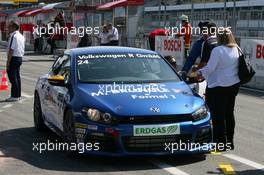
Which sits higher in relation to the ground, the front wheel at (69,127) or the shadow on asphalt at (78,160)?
the front wheel at (69,127)

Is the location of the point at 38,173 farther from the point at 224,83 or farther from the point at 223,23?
the point at 223,23

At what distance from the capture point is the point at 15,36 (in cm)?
1302

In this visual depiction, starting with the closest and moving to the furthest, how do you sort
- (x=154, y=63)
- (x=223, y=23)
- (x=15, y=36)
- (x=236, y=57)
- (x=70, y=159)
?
(x=70, y=159) → (x=236, y=57) → (x=154, y=63) → (x=15, y=36) → (x=223, y=23)

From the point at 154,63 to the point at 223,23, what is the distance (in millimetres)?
17597

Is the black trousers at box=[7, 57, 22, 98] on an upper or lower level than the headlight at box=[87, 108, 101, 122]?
lower

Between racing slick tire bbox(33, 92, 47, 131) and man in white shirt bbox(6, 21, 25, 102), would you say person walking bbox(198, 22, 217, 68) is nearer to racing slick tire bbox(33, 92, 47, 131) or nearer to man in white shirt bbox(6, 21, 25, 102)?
racing slick tire bbox(33, 92, 47, 131)

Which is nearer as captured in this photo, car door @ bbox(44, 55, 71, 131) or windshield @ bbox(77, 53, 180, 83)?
car door @ bbox(44, 55, 71, 131)

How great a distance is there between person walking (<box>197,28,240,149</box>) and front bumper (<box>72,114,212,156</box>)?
884 mm

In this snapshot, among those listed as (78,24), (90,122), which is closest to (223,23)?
(78,24)

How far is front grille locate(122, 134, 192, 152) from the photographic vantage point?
6.66 metres

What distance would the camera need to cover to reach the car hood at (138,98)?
679 centimetres

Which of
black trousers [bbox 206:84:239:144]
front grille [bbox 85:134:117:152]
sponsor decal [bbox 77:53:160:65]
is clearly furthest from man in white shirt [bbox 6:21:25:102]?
front grille [bbox 85:134:117:152]

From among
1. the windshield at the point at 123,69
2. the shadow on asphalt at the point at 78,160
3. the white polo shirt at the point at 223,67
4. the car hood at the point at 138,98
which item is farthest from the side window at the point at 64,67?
the white polo shirt at the point at 223,67

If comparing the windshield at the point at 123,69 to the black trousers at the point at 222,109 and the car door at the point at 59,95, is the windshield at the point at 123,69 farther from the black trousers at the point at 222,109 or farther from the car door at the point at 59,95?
the black trousers at the point at 222,109
